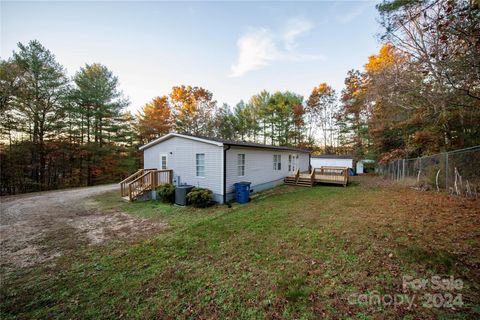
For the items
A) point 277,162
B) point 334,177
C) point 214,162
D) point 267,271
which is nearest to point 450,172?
point 334,177

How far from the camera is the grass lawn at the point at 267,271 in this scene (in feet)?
7.70

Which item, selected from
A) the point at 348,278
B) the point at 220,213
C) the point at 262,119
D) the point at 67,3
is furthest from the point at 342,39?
the point at 262,119

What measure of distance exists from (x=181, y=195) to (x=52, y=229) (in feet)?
13.6

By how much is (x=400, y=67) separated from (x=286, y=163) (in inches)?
344

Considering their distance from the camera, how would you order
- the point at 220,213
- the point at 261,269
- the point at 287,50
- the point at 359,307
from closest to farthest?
the point at 359,307 → the point at 261,269 → the point at 220,213 → the point at 287,50

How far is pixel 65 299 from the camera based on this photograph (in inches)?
107

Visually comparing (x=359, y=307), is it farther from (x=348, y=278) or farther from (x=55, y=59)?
(x=55, y=59)

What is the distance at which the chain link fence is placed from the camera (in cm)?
674

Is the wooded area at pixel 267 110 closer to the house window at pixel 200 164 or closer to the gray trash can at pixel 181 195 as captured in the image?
the house window at pixel 200 164

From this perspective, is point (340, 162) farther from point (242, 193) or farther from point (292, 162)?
point (242, 193)

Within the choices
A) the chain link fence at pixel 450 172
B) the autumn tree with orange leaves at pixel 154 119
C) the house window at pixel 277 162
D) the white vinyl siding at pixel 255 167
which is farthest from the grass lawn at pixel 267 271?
the autumn tree with orange leaves at pixel 154 119

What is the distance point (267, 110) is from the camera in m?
27.8

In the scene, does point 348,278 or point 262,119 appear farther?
point 262,119

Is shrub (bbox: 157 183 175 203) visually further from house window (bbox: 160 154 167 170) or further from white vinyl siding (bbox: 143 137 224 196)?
house window (bbox: 160 154 167 170)
